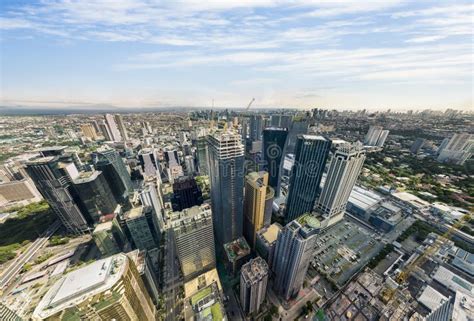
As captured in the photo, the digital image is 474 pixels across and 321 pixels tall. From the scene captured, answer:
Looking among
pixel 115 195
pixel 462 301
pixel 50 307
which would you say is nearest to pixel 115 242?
pixel 50 307

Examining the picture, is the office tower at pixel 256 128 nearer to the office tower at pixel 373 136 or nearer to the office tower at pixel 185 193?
the office tower at pixel 185 193

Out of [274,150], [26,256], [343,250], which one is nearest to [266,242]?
[343,250]

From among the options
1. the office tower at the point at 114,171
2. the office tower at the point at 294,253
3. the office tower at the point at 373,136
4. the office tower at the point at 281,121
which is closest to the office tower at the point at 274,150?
the office tower at the point at 294,253

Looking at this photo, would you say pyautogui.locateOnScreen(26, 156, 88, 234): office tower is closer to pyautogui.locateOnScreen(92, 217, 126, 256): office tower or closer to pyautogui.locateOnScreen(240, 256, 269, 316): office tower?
pyautogui.locateOnScreen(92, 217, 126, 256): office tower

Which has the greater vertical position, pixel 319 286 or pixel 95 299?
pixel 95 299

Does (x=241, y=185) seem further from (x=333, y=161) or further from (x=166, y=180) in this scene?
(x=166, y=180)

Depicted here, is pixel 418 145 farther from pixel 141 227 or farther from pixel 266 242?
pixel 141 227
